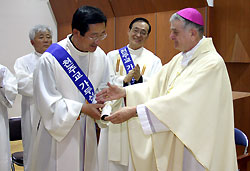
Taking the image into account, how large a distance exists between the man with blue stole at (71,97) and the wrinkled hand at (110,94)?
0.08 metres

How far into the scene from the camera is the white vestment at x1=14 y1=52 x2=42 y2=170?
4488 millimetres

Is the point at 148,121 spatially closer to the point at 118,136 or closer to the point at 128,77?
the point at 128,77

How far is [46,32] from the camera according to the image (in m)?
4.73

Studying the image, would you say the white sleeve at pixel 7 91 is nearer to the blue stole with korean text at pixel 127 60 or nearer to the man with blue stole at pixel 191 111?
the blue stole with korean text at pixel 127 60

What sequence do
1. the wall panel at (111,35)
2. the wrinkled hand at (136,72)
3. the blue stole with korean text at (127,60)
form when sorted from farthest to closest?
the wall panel at (111,35), the blue stole with korean text at (127,60), the wrinkled hand at (136,72)

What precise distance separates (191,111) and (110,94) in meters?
0.67

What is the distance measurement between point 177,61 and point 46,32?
2.32 m

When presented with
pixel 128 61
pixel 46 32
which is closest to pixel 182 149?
pixel 128 61

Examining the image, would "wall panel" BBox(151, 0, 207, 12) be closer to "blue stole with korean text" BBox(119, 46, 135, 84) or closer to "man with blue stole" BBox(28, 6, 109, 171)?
"blue stole with korean text" BBox(119, 46, 135, 84)

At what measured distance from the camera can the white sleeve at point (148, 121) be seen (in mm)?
2641

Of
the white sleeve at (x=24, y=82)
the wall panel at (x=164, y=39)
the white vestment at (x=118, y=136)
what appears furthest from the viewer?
the wall panel at (x=164, y=39)

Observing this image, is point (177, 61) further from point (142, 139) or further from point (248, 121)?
point (248, 121)

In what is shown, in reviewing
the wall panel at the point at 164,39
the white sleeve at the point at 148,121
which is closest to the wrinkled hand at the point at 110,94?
the white sleeve at the point at 148,121

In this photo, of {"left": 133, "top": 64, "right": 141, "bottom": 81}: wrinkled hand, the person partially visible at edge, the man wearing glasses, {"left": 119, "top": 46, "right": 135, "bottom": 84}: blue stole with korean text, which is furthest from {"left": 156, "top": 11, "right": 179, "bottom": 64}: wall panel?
{"left": 133, "top": 64, "right": 141, "bottom": 81}: wrinkled hand
